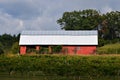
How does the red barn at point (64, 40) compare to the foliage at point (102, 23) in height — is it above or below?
below

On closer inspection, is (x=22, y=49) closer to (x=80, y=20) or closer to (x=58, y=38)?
(x=58, y=38)

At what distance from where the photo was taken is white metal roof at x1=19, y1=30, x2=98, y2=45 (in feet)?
138

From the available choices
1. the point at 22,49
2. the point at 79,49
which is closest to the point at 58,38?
the point at 79,49

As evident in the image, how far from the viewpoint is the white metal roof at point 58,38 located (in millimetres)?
42062

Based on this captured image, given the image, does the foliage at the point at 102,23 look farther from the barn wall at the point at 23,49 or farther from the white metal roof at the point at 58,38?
the barn wall at the point at 23,49

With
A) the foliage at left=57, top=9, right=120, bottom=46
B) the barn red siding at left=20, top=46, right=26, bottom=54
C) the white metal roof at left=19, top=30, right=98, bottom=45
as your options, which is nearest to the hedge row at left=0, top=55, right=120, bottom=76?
the barn red siding at left=20, top=46, right=26, bottom=54

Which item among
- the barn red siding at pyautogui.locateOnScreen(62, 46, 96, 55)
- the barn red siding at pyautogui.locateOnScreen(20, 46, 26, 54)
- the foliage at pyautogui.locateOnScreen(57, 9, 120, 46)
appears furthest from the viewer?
the foliage at pyautogui.locateOnScreen(57, 9, 120, 46)

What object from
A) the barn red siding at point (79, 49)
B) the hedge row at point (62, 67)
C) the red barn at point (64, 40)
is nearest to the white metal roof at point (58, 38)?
the red barn at point (64, 40)

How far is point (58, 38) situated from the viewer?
140 feet

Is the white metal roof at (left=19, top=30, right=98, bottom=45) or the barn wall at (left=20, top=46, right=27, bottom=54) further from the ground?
the white metal roof at (left=19, top=30, right=98, bottom=45)

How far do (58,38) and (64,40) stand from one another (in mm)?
931

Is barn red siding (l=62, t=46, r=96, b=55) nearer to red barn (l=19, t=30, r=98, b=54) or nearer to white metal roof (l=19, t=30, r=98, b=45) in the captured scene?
red barn (l=19, t=30, r=98, b=54)

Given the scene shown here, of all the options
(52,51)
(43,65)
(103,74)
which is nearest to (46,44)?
(52,51)

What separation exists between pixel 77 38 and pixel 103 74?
1995cm
